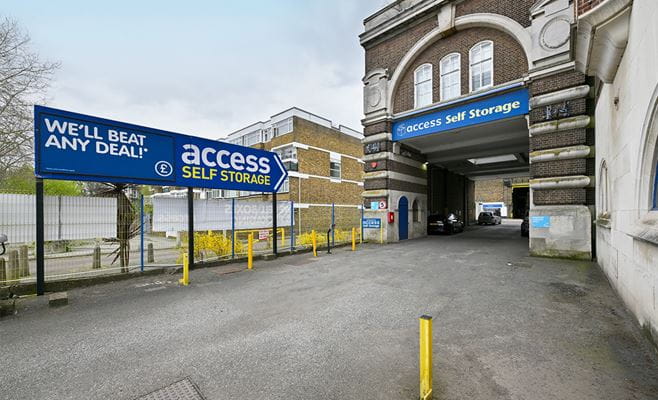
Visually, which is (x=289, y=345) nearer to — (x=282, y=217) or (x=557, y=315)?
(x=557, y=315)

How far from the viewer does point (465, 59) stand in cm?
1368

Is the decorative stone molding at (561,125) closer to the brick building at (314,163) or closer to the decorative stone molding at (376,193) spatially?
the decorative stone molding at (376,193)

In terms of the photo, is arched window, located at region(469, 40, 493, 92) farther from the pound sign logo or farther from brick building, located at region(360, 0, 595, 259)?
the pound sign logo

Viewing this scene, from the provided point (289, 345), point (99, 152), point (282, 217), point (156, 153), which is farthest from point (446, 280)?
point (99, 152)

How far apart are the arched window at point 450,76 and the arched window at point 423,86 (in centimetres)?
69

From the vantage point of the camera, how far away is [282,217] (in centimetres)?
1223

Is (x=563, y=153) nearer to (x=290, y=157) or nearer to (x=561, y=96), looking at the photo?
(x=561, y=96)

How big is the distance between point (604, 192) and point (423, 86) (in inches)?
394

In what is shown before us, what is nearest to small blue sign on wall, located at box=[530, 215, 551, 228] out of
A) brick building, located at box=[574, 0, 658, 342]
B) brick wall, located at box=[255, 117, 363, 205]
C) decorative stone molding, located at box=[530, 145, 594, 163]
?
decorative stone molding, located at box=[530, 145, 594, 163]

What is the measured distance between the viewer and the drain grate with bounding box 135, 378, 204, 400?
2.84m

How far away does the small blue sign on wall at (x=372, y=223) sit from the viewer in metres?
16.0

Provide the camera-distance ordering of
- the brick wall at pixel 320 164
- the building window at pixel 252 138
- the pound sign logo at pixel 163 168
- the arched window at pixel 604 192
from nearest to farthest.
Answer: the arched window at pixel 604 192 → the pound sign logo at pixel 163 168 → the brick wall at pixel 320 164 → the building window at pixel 252 138

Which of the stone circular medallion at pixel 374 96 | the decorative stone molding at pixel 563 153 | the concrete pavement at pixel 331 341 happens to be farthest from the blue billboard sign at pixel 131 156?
the decorative stone molding at pixel 563 153

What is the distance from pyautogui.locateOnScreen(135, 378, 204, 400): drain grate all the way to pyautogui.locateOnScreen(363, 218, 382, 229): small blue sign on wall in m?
13.7
